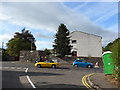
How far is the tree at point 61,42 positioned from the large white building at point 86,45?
11662 mm

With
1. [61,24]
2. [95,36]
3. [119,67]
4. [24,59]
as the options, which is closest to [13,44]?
[24,59]

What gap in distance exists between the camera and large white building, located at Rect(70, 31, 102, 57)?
1973 inches

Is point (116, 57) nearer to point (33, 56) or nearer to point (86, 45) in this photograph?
point (33, 56)

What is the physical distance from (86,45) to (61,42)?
46.9ft

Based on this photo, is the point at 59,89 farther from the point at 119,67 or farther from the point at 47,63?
the point at 47,63

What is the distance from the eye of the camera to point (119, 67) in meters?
10.4

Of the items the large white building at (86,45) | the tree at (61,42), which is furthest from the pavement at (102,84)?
the large white building at (86,45)

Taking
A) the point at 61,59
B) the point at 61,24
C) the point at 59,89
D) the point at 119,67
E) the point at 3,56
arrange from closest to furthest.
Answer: the point at 59,89 → the point at 119,67 → the point at 61,59 → the point at 61,24 → the point at 3,56

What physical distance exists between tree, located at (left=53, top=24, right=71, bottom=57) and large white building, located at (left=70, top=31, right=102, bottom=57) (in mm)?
11662

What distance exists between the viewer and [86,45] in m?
51.2

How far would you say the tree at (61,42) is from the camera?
127ft

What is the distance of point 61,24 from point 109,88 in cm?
3185

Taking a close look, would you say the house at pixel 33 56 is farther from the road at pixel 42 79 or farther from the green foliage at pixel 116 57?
the green foliage at pixel 116 57

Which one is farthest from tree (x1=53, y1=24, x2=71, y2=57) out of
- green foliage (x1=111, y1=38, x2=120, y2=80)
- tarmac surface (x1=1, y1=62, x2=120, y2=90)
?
green foliage (x1=111, y1=38, x2=120, y2=80)
